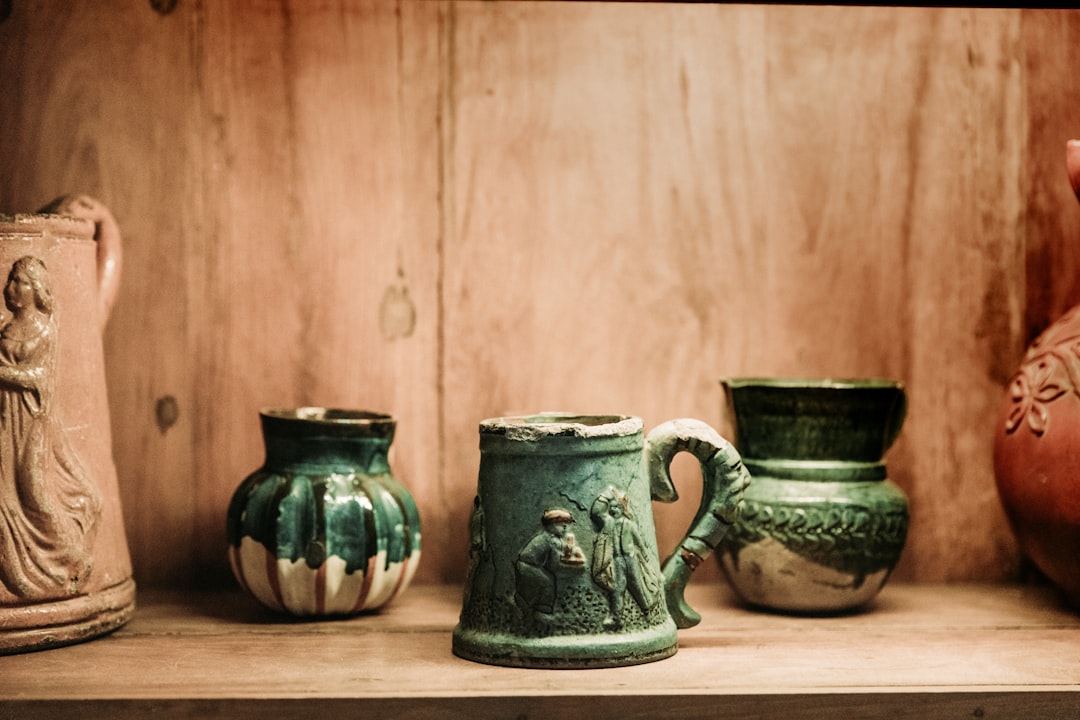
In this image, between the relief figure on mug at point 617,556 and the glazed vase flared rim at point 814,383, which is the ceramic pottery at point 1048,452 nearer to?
the glazed vase flared rim at point 814,383

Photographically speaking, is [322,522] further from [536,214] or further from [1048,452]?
[1048,452]

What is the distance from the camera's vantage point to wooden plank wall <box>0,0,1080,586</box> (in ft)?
3.87

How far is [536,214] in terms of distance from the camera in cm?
121

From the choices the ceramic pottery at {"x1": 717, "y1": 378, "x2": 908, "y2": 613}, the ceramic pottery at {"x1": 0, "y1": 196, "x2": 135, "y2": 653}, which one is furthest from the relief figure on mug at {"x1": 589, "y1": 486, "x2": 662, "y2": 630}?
the ceramic pottery at {"x1": 0, "y1": 196, "x2": 135, "y2": 653}

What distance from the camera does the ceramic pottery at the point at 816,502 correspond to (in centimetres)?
105

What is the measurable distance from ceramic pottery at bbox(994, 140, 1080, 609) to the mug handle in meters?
0.27

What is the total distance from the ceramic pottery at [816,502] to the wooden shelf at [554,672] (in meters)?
0.03

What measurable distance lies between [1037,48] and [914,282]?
10.7 inches

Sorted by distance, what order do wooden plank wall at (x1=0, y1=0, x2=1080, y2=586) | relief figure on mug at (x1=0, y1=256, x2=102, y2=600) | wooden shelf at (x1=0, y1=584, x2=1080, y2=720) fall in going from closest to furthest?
wooden shelf at (x1=0, y1=584, x2=1080, y2=720), relief figure on mug at (x1=0, y1=256, x2=102, y2=600), wooden plank wall at (x1=0, y1=0, x2=1080, y2=586)

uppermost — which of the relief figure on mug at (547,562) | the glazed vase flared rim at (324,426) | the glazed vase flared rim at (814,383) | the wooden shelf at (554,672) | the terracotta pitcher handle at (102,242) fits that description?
the terracotta pitcher handle at (102,242)

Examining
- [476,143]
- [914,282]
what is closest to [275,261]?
[476,143]

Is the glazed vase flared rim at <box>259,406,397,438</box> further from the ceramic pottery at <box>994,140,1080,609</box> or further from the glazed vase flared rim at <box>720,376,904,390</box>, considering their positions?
the ceramic pottery at <box>994,140,1080,609</box>

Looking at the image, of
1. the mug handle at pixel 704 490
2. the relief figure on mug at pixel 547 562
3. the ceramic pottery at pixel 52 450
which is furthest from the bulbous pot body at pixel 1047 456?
the ceramic pottery at pixel 52 450

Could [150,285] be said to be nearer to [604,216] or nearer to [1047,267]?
[604,216]
